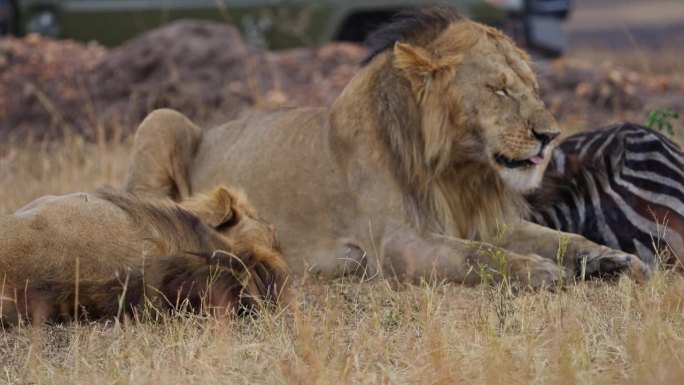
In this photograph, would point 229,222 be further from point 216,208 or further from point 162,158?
point 162,158

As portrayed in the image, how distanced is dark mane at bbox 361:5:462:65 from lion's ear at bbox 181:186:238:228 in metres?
1.06

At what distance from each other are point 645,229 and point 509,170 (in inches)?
27.1

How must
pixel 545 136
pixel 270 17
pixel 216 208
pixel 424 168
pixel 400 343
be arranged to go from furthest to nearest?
pixel 270 17 < pixel 424 168 < pixel 545 136 < pixel 216 208 < pixel 400 343

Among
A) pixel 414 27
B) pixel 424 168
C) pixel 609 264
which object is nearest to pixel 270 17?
pixel 414 27

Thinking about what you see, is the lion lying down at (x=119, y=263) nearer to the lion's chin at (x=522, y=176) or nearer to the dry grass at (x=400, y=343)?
the dry grass at (x=400, y=343)

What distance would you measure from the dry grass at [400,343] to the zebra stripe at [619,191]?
56cm

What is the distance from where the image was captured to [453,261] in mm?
5418

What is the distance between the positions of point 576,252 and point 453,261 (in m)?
0.50

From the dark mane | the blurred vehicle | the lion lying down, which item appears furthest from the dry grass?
the blurred vehicle

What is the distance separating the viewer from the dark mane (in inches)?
226

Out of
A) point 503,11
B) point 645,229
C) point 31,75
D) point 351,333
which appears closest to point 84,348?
point 351,333

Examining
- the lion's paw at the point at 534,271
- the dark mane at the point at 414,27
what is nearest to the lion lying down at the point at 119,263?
the lion's paw at the point at 534,271

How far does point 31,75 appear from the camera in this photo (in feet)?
33.1

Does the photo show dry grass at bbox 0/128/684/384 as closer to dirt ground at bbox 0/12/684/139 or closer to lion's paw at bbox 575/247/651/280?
lion's paw at bbox 575/247/651/280
